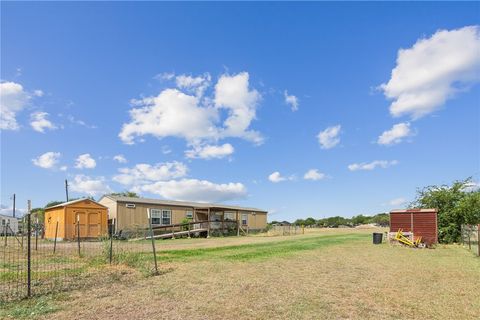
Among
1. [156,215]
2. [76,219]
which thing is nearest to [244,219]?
[156,215]

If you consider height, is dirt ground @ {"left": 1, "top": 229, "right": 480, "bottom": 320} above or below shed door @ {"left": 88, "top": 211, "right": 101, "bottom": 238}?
above

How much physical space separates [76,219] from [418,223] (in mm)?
23582

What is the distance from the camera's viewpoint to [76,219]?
27.9 m

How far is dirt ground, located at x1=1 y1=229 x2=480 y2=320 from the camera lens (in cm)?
641

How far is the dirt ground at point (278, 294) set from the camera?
641 cm

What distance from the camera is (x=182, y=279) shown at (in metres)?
9.65

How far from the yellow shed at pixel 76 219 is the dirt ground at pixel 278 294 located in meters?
18.9

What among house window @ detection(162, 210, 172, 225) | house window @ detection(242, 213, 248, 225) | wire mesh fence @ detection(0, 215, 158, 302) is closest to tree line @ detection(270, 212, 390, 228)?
house window @ detection(242, 213, 248, 225)

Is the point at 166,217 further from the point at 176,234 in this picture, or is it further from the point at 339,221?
the point at 339,221

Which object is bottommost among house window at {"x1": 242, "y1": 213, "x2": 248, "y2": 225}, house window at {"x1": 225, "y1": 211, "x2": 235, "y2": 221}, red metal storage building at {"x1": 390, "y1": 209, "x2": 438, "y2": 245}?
house window at {"x1": 242, "y1": 213, "x2": 248, "y2": 225}

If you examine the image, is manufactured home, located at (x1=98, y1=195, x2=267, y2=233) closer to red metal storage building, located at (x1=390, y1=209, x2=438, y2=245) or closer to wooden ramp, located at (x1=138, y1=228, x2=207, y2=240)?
wooden ramp, located at (x1=138, y1=228, x2=207, y2=240)

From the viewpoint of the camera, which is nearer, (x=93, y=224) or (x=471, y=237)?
(x=471, y=237)

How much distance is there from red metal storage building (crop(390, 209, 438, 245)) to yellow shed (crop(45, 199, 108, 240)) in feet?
66.2

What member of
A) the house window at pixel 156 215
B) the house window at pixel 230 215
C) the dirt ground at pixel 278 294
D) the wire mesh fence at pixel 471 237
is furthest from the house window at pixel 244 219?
the dirt ground at pixel 278 294
